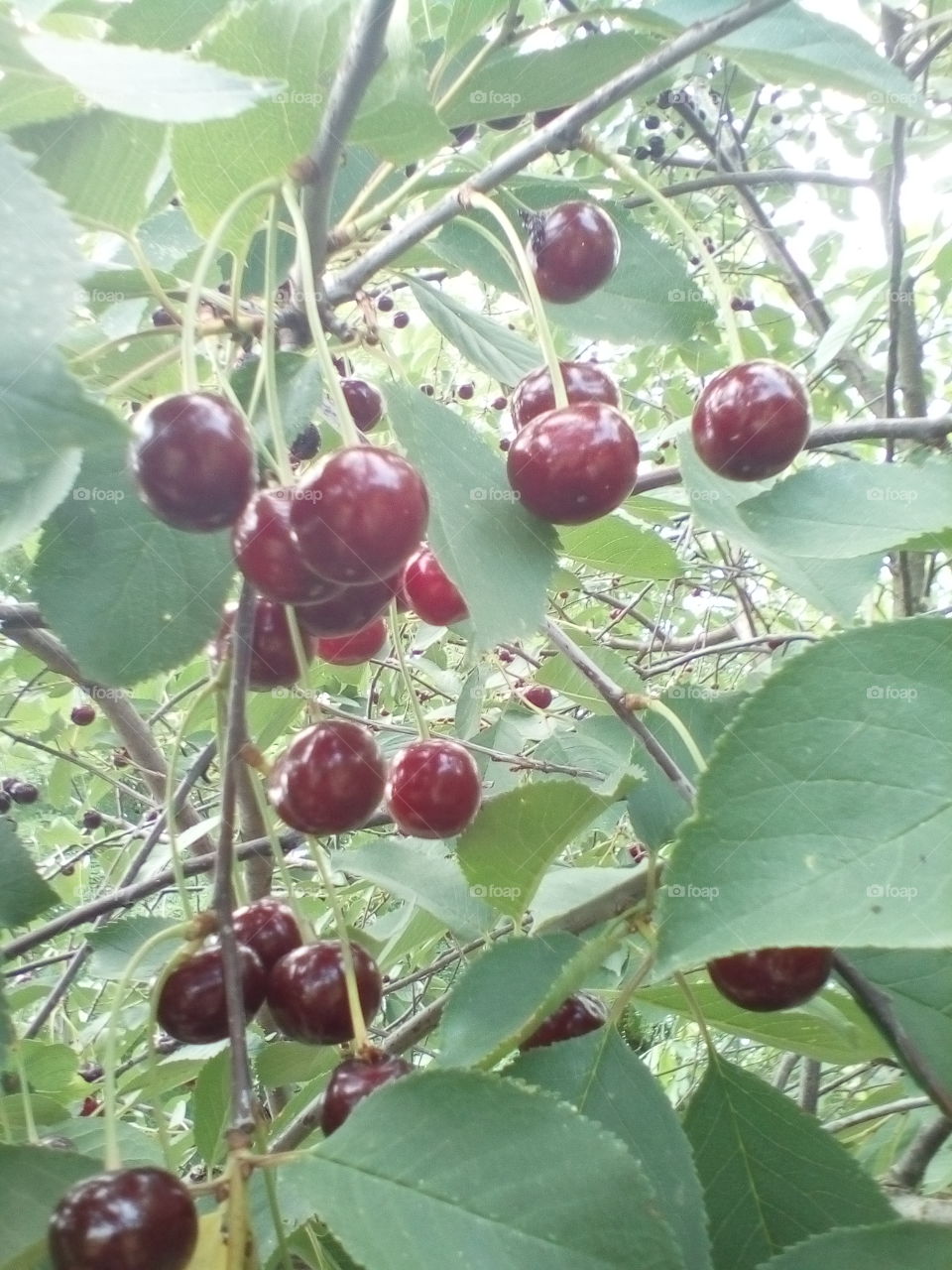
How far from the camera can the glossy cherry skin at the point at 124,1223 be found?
51 cm

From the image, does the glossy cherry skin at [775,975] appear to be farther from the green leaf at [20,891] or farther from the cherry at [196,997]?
the green leaf at [20,891]

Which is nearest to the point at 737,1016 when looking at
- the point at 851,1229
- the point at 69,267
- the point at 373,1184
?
the point at 851,1229

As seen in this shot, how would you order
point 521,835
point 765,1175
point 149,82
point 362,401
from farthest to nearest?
point 362,401
point 521,835
point 765,1175
point 149,82

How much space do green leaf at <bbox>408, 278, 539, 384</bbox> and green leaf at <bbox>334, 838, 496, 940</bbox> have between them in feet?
1.55

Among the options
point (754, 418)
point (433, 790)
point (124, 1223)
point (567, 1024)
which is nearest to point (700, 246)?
point (754, 418)

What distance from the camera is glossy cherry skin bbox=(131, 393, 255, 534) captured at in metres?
0.58

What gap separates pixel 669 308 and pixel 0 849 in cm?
80

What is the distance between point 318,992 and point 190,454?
408mm

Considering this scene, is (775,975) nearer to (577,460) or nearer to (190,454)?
(577,460)

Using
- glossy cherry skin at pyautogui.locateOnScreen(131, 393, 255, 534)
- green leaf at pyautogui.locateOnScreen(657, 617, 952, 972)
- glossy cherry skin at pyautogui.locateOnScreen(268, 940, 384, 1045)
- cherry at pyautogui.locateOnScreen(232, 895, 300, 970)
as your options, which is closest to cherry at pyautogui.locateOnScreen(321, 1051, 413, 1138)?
glossy cherry skin at pyautogui.locateOnScreen(268, 940, 384, 1045)

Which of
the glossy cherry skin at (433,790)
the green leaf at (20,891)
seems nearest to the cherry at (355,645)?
the glossy cherry skin at (433,790)

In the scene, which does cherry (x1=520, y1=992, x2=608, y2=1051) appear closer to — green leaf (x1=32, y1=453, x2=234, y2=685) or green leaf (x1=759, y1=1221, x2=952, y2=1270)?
green leaf (x1=759, y1=1221, x2=952, y2=1270)

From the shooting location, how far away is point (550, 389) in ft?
2.67

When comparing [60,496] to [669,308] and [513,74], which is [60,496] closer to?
[513,74]
